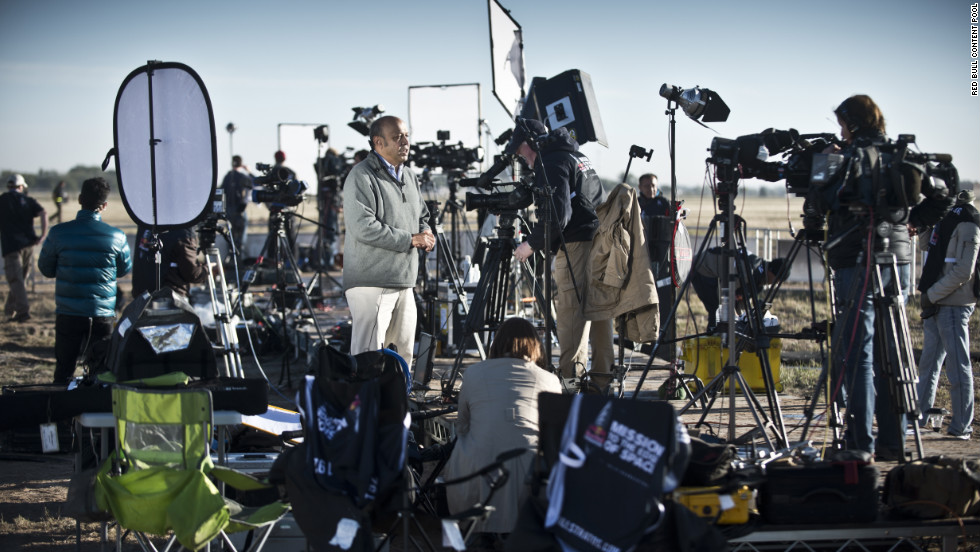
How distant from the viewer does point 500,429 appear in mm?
3602

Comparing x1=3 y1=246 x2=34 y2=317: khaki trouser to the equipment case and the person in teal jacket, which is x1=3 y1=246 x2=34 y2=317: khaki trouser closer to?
the person in teal jacket

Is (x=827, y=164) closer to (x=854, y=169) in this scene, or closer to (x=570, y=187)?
(x=854, y=169)

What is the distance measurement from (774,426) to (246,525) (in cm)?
271

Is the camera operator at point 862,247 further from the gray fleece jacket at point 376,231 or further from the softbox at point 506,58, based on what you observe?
the softbox at point 506,58

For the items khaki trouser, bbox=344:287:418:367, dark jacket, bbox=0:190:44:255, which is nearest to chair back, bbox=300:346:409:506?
khaki trouser, bbox=344:287:418:367

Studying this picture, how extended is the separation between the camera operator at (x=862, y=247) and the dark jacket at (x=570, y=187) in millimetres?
1531

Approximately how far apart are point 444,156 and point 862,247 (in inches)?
235

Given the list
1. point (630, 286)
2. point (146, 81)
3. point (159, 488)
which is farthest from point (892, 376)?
point (146, 81)

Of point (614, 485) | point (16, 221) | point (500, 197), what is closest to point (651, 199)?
point (500, 197)

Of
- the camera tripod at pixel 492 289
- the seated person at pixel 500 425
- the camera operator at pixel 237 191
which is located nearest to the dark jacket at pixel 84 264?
the camera tripod at pixel 492 289

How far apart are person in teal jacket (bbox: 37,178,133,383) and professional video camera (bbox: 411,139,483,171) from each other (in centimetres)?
397

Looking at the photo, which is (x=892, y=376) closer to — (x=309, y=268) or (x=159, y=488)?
(x=159, y=488)

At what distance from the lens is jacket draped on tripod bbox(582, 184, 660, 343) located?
5.52 metres

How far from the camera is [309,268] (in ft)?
50.8
